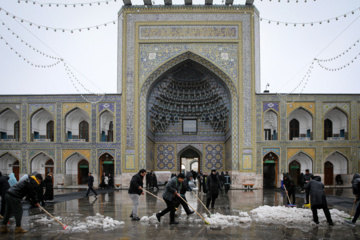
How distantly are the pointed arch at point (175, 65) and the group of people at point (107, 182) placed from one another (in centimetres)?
231

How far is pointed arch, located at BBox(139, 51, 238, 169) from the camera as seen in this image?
23516 mm

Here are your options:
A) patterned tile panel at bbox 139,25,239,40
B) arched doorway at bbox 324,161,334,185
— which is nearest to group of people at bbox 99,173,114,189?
patterned tile panel at bbox 139,25,239,40

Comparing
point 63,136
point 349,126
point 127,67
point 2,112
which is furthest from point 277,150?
point 2,112

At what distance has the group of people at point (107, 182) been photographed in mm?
22883

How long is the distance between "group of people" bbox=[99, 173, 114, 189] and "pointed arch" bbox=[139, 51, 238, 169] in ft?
7.58

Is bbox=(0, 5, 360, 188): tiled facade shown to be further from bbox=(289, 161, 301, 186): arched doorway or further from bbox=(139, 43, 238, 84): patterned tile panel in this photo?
bbox=(289, 161, 301, 186): arched doorway

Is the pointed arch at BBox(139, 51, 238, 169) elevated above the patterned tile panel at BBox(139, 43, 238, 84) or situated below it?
below

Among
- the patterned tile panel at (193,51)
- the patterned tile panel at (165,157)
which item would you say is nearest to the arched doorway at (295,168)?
the patterned tile panel at (193,51)

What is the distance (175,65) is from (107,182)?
8.73 m

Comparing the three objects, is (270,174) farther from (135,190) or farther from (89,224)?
(89,224)

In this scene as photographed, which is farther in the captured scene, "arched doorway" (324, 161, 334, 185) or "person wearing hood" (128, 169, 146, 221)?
"arched doorway" (324, 161, 334, 185)

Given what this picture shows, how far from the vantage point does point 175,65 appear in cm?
2448

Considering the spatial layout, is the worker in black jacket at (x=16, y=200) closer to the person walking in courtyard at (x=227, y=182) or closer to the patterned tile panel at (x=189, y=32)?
the person walking in courtyard at (x=227, y=182)

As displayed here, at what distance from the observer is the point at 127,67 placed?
24.0m
